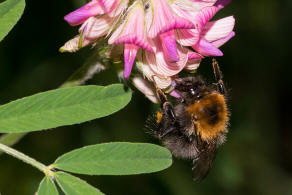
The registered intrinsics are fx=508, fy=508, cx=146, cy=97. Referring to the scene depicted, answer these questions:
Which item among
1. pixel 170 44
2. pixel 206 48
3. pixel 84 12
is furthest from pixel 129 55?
pixel 206 48

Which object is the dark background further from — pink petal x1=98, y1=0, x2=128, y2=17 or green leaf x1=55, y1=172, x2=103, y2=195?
green leaf x1=55, y1=172, x2=103, y2=195

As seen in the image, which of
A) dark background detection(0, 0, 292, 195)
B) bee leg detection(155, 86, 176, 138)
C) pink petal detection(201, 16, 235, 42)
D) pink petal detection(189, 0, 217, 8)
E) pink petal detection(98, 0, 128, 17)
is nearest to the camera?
Result: pink petal detection(98, 0, 128, 17)

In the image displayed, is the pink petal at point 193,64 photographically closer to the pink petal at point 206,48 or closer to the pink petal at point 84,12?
the pink petal at point 206,48

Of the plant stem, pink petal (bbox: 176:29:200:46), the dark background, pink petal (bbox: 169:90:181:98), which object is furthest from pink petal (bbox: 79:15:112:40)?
the dark background

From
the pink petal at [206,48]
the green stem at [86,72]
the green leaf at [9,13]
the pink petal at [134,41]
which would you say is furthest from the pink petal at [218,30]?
the green leaf at [9,13]

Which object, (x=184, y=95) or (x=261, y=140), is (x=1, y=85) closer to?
(x=184, y=95)

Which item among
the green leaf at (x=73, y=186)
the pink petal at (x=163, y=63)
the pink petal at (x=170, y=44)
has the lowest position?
the green leaf at (x=73, y=186)

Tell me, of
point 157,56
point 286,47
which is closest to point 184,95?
point 157,56
